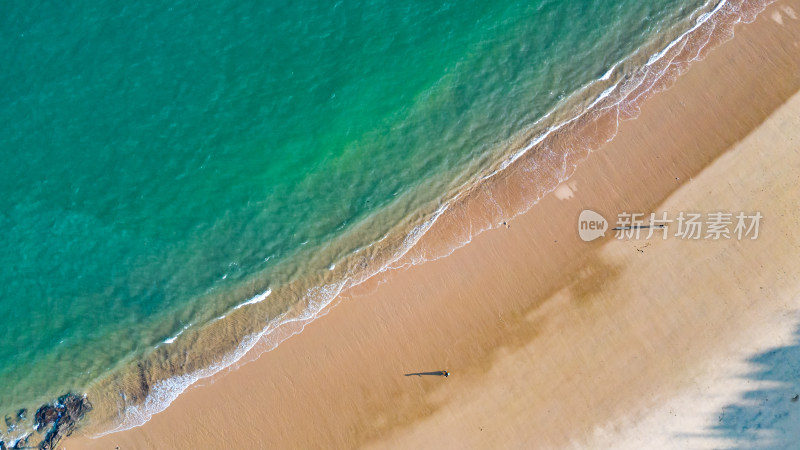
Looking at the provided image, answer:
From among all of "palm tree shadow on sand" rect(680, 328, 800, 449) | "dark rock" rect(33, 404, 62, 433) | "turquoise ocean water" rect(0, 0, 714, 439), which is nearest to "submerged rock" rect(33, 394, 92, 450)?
"dark rock" rect(33, 404, 62, 433)

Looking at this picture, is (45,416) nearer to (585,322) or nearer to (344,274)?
(344,274)

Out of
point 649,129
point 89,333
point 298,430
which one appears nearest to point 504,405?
point 298,430

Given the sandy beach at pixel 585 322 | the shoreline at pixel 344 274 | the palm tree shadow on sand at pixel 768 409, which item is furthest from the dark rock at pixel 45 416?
the palm tree shadow on sand at pixel 768 409

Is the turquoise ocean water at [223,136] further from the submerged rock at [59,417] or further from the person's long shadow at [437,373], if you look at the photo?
the person's long shadow at [437,373]

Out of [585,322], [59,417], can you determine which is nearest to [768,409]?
[585,322]

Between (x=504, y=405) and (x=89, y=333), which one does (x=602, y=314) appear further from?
(x=89, y=333)

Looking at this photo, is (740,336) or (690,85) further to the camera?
(690,85)
